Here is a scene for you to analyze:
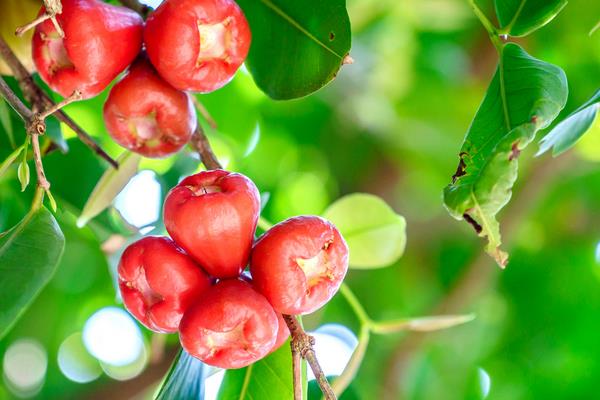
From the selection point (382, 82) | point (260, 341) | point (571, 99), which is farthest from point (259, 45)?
point (382, 82)

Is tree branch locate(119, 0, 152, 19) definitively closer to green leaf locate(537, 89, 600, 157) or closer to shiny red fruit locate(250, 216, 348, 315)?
shiny red fruit locate(250, 216, 348, 315)

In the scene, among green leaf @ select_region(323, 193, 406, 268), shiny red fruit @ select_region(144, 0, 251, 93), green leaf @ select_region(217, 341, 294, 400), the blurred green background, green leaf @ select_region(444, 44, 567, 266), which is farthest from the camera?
the blurred green background

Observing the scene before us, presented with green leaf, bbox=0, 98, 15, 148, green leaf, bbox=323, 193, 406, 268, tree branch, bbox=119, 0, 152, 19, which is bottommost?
green leaf, bbox=323, 193, 406, 268

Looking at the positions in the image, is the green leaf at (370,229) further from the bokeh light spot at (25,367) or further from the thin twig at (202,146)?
the bokeh light spot at (25,367)

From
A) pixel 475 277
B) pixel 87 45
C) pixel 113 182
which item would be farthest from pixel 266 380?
pixel 475 277

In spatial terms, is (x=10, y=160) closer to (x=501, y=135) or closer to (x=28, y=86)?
(x=28, y=86)

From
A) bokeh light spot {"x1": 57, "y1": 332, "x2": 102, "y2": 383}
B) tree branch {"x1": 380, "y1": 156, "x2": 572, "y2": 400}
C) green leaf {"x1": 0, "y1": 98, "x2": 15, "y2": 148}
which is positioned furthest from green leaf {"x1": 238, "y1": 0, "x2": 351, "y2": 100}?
bokeh light spot {"x1": 57, "y1": 332, "x2": 102, "y2": 383}

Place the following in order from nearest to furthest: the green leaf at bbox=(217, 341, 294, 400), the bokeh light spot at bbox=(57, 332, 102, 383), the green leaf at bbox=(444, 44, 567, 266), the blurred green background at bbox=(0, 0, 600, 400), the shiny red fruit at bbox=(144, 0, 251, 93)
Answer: the green leaf at bbox=(444, 44, 567, 266) < the shiny red fruit at bbox=(144, 0, 251, 93) < the green leaf at bbox=(217, 341, 294, 400) < the blurred green background at bbox=(0, 0, 600, 400) < the bokeh light spot at bbox=(57, 332, 102, 383)

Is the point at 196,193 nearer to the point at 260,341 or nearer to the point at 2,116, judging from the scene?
the point at 260,341
